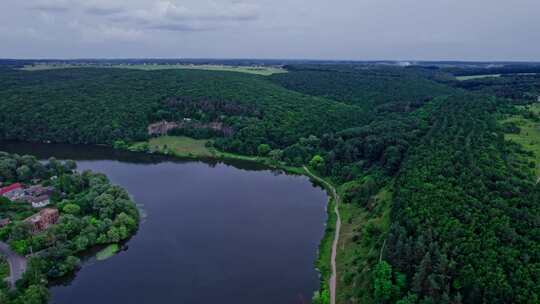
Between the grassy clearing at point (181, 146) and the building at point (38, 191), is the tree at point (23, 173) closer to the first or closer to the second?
the building at point (38, 191)

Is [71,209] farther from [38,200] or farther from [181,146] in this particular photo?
[181,146]

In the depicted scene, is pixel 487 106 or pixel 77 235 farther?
pixel 487 106

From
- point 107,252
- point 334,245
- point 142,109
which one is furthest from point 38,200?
point 142,109

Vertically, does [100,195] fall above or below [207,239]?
above

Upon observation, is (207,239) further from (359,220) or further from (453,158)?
(453,158)

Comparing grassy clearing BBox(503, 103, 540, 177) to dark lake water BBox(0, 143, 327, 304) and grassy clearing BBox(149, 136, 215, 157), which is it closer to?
dark lake water BBox(0, 143, 327, 304)

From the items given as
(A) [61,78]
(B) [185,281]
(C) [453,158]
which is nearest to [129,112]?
(A) [61,78]
